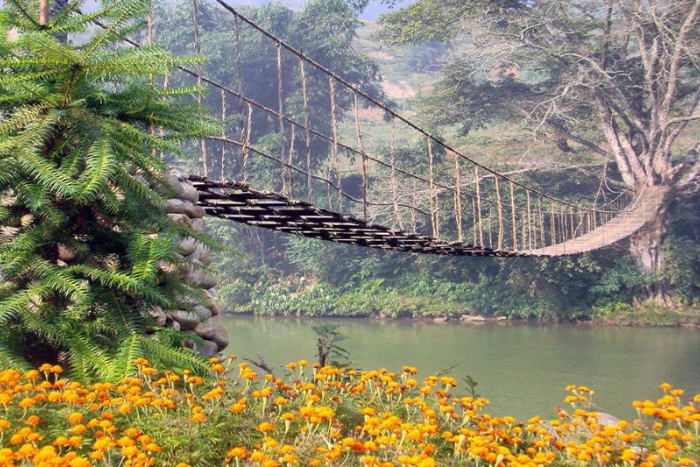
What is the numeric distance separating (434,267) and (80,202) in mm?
12942

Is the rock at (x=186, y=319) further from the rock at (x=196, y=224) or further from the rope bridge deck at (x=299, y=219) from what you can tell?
the rope bridge deck at (x=299, y=219)

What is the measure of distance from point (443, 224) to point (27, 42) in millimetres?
12420

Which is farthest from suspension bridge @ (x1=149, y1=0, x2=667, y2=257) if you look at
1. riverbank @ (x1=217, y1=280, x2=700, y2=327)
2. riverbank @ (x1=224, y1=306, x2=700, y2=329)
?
riverbank @ (x1=224, y1=306, x2=700, y2=329)

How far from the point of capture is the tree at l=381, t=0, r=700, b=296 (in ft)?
39.1

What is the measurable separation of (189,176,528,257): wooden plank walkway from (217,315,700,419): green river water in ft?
4.63

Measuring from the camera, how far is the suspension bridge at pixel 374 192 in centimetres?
384

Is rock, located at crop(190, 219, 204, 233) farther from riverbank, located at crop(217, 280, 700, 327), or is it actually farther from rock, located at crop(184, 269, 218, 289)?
riverbank, located at crop(217, 280, 700, 327)

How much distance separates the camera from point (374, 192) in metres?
15.7

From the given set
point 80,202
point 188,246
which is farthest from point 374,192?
point 80,202

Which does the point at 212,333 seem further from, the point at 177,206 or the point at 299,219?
the point at 299,219

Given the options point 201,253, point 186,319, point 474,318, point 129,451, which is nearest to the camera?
point 129,451

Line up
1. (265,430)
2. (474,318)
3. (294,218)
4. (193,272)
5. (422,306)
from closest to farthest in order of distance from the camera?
(265,430)
(193,272)
(294,218)
(474,318)
(422,306)

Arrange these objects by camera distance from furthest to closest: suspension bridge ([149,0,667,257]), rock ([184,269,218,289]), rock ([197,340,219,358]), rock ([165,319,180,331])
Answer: suspension bridge ([149,0,667,257]), rock ([184,269,218,289]), rock ([197,340,219,358]), rock ([165,319,180,331])

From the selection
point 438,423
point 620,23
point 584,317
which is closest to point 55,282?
point 438,423
